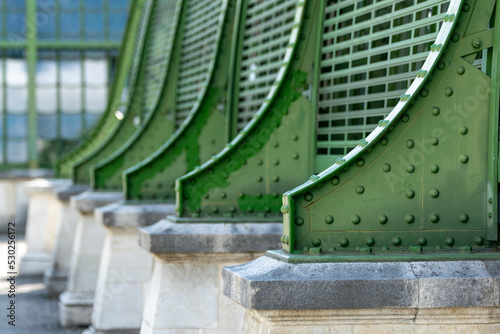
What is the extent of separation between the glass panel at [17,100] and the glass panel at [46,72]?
0.50 metres

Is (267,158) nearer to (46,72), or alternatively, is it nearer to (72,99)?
(72,99)

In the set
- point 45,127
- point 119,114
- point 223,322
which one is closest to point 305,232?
point 223,322

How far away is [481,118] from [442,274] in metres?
0.82

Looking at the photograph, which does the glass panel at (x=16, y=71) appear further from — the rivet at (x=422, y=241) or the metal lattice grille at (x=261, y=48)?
the rivet at (x=422, y=241)

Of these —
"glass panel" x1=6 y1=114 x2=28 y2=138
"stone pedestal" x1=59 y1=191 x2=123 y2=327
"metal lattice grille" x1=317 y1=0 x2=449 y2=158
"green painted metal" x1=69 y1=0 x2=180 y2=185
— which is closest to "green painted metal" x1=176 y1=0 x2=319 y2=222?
"metal lattice grille" x1=317 y1=0 x2=449 y2=158

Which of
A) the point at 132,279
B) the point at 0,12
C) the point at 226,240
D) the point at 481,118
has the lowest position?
the point at 132,279

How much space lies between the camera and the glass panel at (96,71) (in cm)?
2453

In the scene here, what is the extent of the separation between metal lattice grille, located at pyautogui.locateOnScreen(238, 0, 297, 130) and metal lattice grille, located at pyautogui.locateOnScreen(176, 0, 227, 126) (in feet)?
3.51

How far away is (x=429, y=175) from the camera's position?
4676 millimetres

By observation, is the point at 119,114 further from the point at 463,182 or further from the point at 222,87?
the point at 463,182

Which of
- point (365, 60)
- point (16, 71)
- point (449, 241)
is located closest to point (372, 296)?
point (449, 241)

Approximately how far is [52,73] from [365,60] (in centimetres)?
1937

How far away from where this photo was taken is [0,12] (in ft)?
81.7

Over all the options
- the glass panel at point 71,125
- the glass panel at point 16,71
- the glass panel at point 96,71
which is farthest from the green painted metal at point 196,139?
the glass panel at point 16,71
